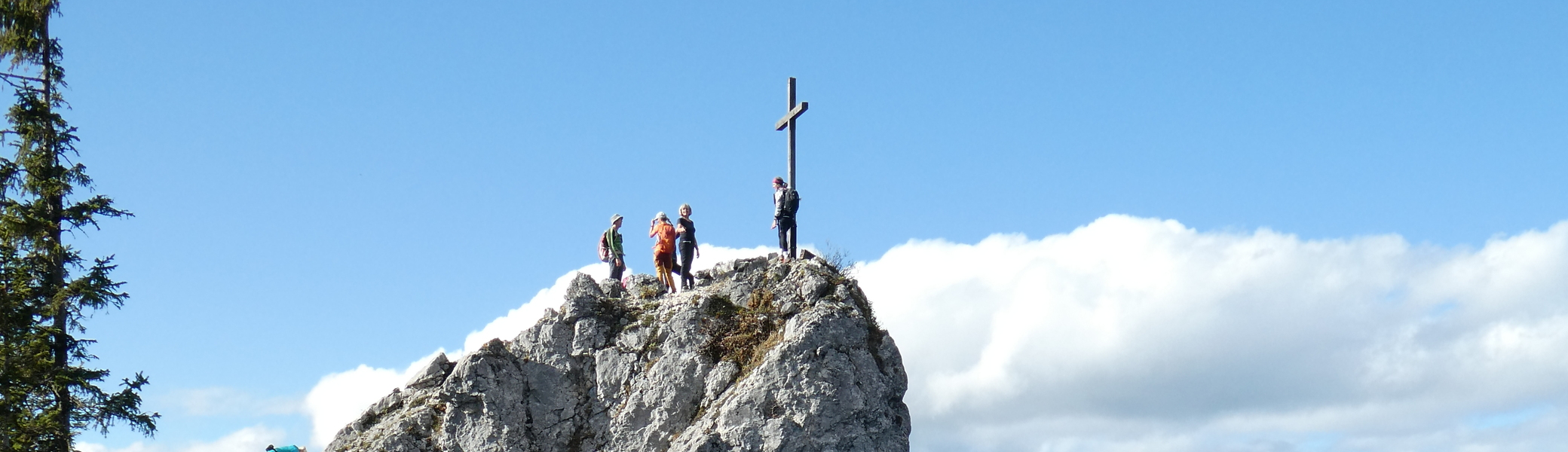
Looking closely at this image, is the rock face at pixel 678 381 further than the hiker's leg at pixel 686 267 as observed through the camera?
No

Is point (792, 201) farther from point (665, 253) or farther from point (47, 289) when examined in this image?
point (47, 289)

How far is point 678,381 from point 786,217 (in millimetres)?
4187

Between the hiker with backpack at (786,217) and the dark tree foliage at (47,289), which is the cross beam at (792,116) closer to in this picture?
the hiker with backpack at (786,217)

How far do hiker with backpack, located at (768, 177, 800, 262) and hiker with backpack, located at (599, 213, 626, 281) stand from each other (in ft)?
9.35

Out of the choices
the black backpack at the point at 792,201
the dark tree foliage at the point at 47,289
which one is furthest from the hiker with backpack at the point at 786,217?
the dark tree foliage at the point at 47,289

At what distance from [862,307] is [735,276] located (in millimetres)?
2207

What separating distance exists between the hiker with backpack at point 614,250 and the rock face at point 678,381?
112 inches

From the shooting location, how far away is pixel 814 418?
61.9 ft

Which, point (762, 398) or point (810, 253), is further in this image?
point (810, 253)

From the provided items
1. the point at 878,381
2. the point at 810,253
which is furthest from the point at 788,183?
the point at 878,381

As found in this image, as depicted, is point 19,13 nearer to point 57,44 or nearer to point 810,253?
point 57,44

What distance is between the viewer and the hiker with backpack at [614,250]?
2431cm

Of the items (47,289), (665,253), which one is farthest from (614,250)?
(47,289)

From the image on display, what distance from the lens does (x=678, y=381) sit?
783 inches
